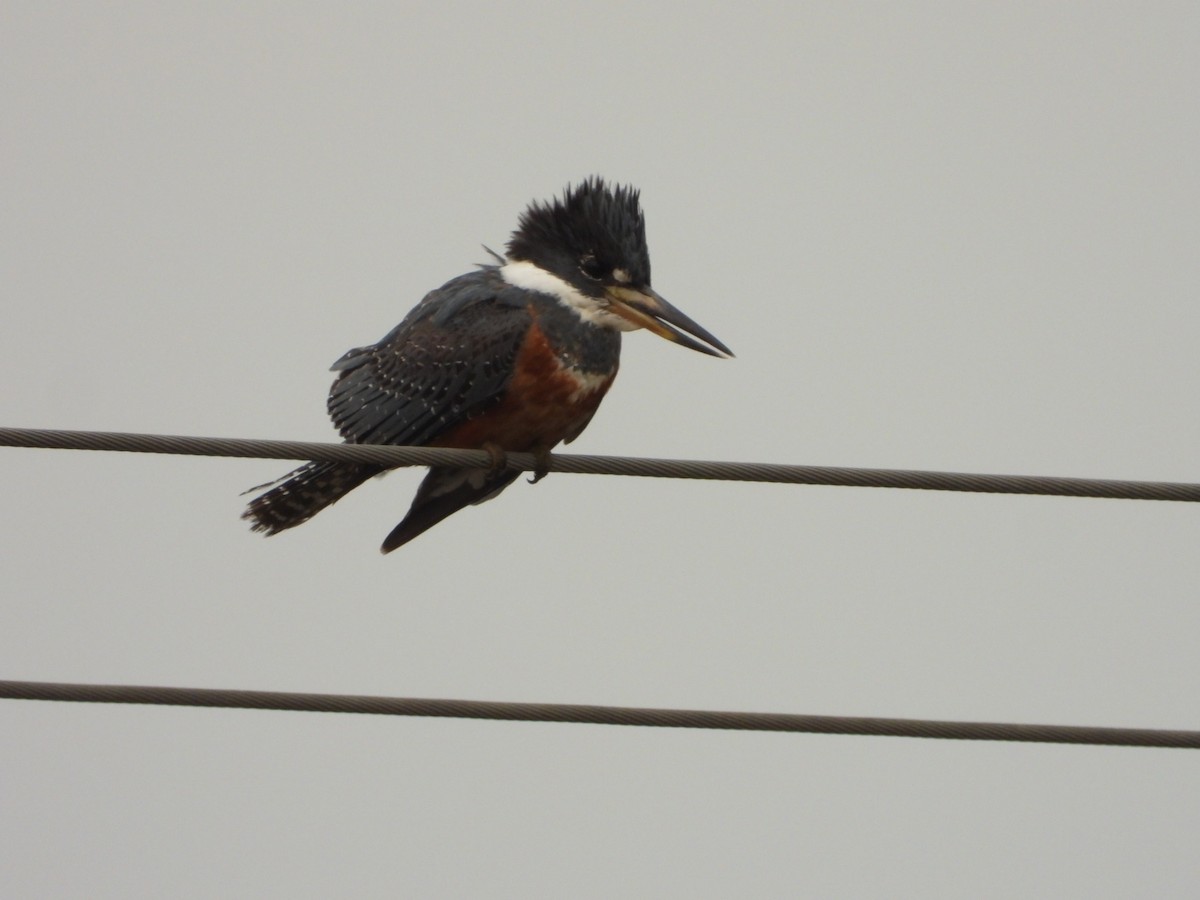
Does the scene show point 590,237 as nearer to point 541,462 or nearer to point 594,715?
point 541,462

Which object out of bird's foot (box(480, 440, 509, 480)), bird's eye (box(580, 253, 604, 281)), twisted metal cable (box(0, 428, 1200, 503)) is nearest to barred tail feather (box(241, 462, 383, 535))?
bird's foot (box(480, 440, 509, 480))

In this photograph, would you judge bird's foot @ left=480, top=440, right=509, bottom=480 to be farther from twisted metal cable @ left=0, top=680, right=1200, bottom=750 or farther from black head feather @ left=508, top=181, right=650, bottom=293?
twisted metal cable @ left=0, top=680, right=1200, bottom=750

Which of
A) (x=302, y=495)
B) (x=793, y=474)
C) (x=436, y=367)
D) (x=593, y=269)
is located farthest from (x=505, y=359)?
(x=793, y=474)

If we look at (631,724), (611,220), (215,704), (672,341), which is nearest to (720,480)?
(631,724)

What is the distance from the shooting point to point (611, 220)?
603cm

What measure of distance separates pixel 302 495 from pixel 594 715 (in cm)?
225

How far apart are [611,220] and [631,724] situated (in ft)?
8.26

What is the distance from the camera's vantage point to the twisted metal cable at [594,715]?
3820 mm

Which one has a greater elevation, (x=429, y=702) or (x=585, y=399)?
(x=585, y=399)

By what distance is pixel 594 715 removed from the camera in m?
3.90

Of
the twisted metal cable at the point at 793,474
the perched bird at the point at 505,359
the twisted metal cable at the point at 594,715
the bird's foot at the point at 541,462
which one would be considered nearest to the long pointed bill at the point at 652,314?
the perched bird at the point at 505,359

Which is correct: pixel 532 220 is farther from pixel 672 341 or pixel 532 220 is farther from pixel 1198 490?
pixel 1198 490

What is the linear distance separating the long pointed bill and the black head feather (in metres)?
0.07

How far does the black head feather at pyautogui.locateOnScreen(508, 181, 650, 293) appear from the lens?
597cm
